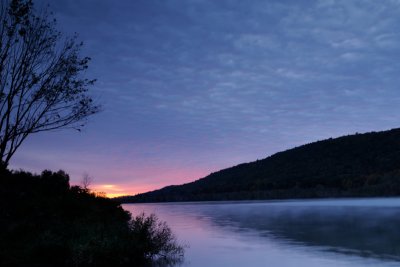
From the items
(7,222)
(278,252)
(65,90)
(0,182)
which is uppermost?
(65,90)

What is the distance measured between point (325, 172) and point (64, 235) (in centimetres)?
10926

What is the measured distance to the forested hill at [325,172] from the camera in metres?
112

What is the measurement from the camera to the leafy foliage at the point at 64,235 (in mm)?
18266

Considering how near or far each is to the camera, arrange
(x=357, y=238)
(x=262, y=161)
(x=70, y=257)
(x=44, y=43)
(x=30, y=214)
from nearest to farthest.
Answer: (x=70, y=257), (x=30, y=214), (x=44, y=43), (x=357, y=238), (x=262, y=161)

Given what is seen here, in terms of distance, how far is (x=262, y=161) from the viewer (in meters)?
153

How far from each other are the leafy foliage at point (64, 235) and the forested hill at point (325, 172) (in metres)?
93.6

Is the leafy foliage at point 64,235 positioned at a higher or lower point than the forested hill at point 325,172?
lower

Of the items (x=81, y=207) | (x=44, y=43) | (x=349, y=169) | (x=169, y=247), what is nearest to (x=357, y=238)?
(x=169, y=247)

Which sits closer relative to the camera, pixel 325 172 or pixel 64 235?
pixel 64 235

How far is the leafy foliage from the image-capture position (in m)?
18.3

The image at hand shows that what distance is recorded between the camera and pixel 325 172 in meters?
122

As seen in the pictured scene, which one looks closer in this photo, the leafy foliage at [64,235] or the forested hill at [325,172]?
the leafy foliage at [64,235]

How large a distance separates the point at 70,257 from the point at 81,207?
395 inches

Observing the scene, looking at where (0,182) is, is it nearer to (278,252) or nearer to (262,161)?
(278,252)
